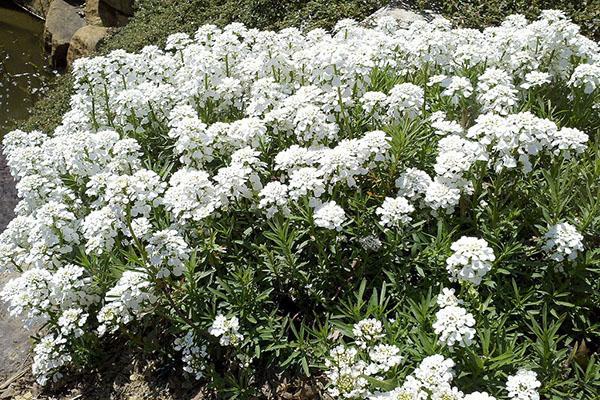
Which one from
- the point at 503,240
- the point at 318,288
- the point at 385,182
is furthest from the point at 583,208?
the point at 318,288

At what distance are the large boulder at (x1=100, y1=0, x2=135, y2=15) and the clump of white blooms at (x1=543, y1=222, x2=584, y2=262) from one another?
1223 cm

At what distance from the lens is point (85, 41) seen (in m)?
12.2

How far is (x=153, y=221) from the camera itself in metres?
4.39

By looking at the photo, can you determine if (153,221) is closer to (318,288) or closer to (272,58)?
(318,288)

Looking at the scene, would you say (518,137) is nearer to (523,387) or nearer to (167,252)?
(523,387)

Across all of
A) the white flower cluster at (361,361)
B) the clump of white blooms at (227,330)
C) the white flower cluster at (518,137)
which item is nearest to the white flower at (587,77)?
the white flower cluster at (518,137)

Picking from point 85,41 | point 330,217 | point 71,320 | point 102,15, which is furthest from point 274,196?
point 102,15

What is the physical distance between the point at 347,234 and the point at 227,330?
3.54 feet

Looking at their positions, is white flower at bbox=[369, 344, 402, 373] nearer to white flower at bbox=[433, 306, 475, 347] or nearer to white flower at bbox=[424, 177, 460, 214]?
white flower at bbox=[433, 306, 475, 347]

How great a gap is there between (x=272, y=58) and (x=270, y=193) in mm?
1720

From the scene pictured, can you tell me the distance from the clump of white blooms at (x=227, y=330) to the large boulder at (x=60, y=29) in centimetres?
1126

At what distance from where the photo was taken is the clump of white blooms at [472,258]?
3.21m

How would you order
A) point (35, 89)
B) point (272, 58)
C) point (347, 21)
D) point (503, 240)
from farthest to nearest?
1. point (35, 89)
2. point (347, 21)
3. point (272, 58)
4. point (503, 240)

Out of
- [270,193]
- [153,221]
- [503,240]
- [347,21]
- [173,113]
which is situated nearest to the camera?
[270,193]
